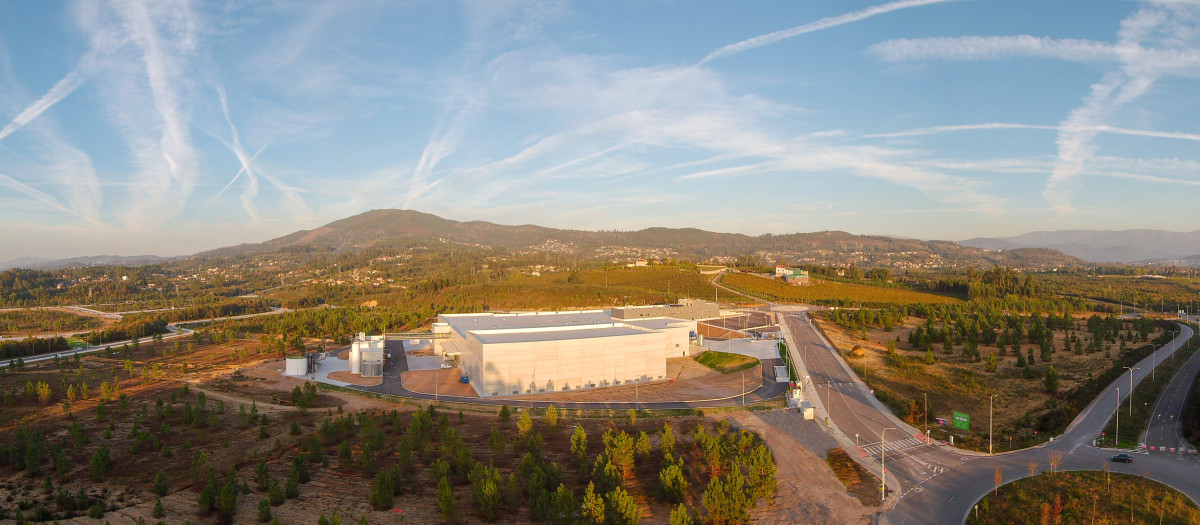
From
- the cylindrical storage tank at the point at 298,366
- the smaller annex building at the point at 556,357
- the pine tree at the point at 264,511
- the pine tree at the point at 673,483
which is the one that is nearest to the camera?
the pine tree at the point at 264,511

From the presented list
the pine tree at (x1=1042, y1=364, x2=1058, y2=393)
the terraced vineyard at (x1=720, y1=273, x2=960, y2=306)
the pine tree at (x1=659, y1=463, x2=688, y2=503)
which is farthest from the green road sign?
the terraced vineyard at (x1=720, y1=273, x2=960, y2=306)

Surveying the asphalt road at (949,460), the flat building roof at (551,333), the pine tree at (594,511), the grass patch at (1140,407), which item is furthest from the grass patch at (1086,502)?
the flat building roof at (551,333)

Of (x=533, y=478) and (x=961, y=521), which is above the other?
(x=533, y=478)

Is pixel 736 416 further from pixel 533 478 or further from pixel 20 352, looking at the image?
pixel 20 352

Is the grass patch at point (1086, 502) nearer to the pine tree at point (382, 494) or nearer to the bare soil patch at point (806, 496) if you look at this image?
the bare soil patch at point (806, 496)

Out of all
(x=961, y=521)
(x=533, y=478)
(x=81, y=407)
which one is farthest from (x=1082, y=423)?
(x=81, y=407)

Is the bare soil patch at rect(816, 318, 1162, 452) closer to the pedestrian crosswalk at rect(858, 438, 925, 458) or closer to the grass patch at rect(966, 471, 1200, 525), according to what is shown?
the pedestrian crosswalk at rect(858, 438, 925, 458)

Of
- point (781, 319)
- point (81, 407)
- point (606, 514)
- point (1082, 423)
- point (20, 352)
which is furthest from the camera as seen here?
point (781, 319)
